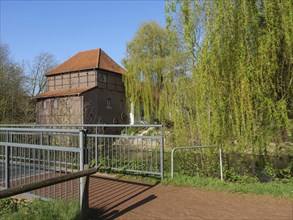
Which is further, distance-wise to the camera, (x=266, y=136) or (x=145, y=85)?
(x=145, y=85)

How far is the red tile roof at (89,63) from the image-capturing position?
30.8m

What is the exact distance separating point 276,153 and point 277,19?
10.4 ft

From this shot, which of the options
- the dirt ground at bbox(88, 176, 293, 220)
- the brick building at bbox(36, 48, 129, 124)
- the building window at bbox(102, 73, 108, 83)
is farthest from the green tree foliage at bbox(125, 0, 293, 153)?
the building window at bbox(102, 73, 108, 83)

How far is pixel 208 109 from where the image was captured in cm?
698

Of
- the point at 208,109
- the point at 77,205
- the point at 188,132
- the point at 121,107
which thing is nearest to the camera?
the point at 77,205

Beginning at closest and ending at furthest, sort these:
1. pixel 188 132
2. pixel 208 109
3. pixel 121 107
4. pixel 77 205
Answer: pixel 77 205 → pixel 208 109 → pixel 188 132 → pixel 121 107

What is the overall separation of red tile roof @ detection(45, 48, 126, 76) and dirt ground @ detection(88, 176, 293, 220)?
25.2 meters

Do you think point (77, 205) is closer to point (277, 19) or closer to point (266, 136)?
point (266, 136)

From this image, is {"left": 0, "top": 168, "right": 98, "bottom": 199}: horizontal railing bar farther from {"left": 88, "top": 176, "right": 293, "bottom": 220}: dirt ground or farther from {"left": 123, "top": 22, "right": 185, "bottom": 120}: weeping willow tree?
{"left": 123, "top": 22, "right": 185, "bottom": 120}: weeping willow tree

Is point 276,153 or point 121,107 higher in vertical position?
point 121,107

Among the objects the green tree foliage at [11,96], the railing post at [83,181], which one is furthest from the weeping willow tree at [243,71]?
the green tree foliage at [11,96]

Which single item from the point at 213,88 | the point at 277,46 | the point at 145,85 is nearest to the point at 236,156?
the point at 213,88

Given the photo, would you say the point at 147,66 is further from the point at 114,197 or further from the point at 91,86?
the point at 114,197

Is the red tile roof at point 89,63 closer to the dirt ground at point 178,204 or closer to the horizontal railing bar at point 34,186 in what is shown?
the dirt ground at point 178,204
